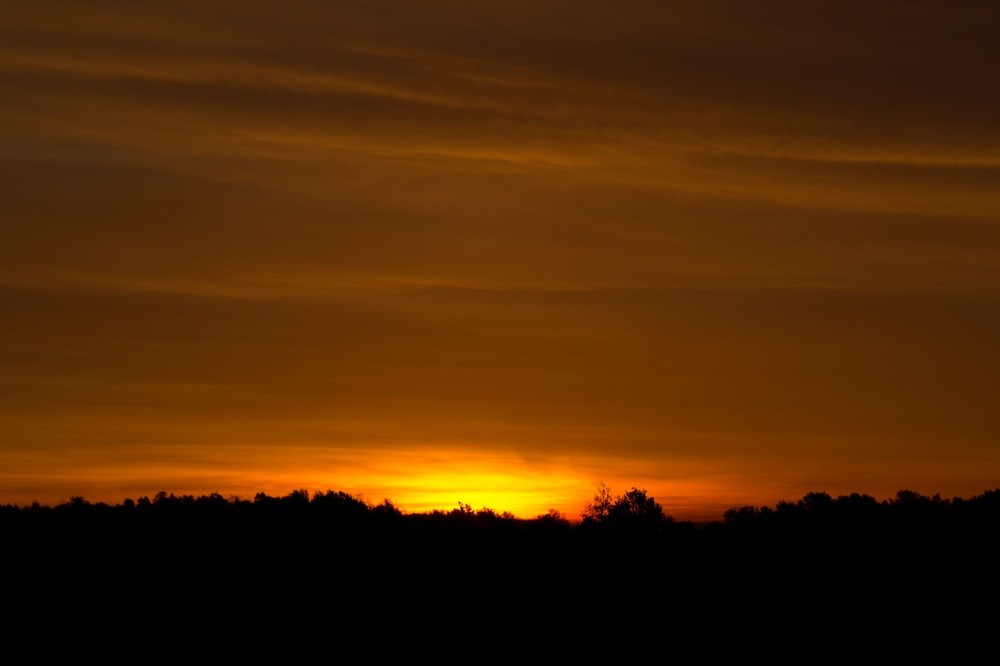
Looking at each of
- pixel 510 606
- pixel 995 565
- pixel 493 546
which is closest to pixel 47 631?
pixel 510 606

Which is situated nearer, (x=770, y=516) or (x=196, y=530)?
(x=196, y=530)

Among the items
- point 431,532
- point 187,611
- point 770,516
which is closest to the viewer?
point 187,611

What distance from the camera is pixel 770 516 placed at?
216ft

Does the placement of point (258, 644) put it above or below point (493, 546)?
below

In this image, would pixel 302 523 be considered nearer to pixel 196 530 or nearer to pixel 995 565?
pixel 196 530

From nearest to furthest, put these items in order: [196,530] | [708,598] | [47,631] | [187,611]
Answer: [47,631] → [187,611] → [708,598] → [196,530]

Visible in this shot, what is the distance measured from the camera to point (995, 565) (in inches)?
1924

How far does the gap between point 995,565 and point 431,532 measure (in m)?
23.4

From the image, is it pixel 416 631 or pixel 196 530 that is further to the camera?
pixel 196 530

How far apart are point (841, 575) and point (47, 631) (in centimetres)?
2766

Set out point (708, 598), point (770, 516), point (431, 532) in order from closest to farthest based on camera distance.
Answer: point (708, 598), point (431, 532), point (770, 516)

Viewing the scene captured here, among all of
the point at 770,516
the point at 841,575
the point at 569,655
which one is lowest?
the point at 569,655

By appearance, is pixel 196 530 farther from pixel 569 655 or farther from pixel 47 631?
pixel 569 655

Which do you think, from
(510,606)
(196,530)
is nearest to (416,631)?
(510,606)
